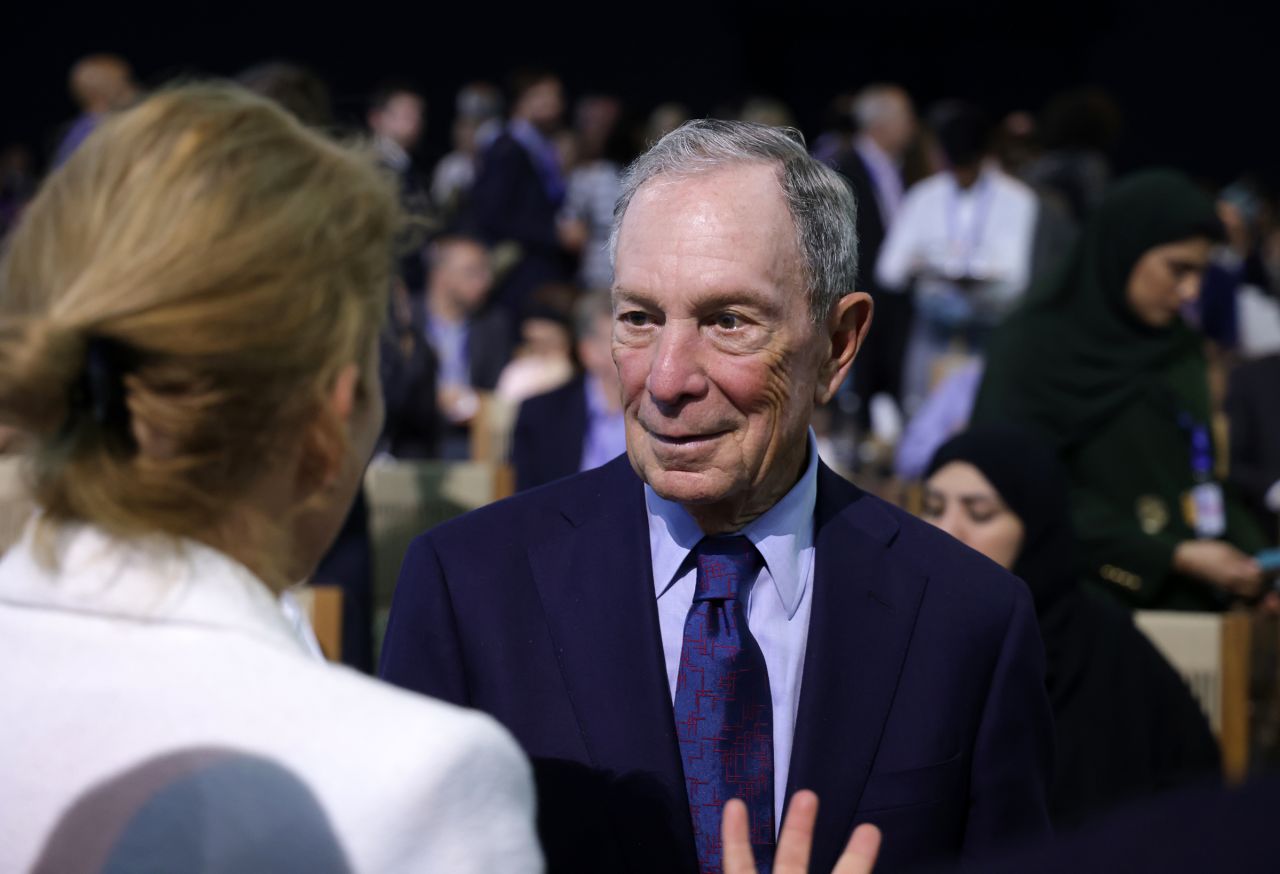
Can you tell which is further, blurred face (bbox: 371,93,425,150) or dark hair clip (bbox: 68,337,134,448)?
blurred face (bbox: 371,93,425,150)

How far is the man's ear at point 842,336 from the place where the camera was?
6.86 ft

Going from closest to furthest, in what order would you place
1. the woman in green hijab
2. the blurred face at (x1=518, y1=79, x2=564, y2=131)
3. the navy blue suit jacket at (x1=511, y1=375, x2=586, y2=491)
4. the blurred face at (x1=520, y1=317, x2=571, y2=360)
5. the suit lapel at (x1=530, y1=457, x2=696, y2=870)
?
the suit lapel at (x1=530, y1=457, x2=696, y2=870) < the woman in green hijab < the navy blue suit jacket at (x1=511, y1=375, x2=586, y2=491) < the blurred face at (x1=520, y1=317, x2=571, y2=360) < the blurred face at (x1=518, y1=79, x2=564, y2=131)

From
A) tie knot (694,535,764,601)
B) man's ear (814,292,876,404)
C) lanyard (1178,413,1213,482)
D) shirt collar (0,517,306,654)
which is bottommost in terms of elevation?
lanyard (1178,413,1213,482)

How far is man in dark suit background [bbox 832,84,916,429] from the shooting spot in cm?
836

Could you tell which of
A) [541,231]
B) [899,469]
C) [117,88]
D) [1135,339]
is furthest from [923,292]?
[117,88]

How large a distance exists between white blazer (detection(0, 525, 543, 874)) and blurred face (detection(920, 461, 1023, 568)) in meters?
2.38

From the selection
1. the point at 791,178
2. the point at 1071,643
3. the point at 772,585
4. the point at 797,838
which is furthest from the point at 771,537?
the point at 1071,643

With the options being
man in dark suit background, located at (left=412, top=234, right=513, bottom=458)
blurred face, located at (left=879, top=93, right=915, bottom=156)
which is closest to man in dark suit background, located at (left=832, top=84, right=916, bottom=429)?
blurred face, located at (left=879, top=93, right=915, bottom=156)

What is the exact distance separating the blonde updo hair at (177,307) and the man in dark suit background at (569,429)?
4559 millimetres

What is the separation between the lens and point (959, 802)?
1.89 m

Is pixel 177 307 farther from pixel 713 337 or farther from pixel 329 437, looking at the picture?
pixel 713 337

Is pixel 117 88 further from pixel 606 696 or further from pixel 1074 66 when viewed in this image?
pixel 1074 66

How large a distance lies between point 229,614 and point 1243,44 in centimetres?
1782

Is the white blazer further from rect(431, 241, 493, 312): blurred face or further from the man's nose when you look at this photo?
rect(431, 241, 493, 312): blurred face
